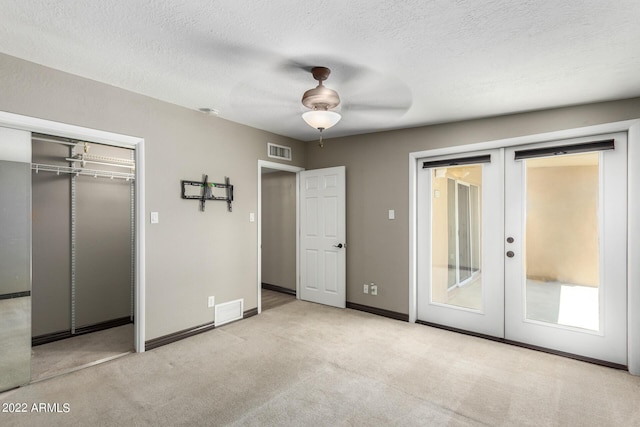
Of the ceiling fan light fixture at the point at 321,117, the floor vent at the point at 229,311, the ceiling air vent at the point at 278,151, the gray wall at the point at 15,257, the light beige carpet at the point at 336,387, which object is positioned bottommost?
the light beige carpet at the point at 336,387

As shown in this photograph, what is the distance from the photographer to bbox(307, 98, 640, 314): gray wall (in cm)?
375

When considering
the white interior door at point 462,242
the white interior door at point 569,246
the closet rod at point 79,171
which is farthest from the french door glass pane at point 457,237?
the closet rod at point 79,171

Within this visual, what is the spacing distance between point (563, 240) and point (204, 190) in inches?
152

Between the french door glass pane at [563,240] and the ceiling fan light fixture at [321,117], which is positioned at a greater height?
the ceiling fan light fixture at [321,117]

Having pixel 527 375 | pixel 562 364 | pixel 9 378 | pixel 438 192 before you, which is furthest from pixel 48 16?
pixel 562 364

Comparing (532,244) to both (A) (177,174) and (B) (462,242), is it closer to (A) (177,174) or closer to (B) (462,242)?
(B) (462,242)

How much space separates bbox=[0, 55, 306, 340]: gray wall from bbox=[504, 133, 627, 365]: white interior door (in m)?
3.13

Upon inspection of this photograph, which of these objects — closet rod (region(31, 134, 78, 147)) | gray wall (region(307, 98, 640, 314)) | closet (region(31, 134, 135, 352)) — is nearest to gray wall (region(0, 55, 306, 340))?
closet rod (region(31, 134, 78, 147))

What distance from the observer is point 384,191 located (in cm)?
432

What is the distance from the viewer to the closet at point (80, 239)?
3.42m

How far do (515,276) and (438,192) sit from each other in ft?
4.16

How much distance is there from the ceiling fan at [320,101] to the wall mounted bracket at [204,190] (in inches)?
67.5

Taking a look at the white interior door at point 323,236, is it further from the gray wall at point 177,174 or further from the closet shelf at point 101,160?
the closet shelf at point 101,160

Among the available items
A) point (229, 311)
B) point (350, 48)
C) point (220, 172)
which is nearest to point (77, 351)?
point (229, 311)
